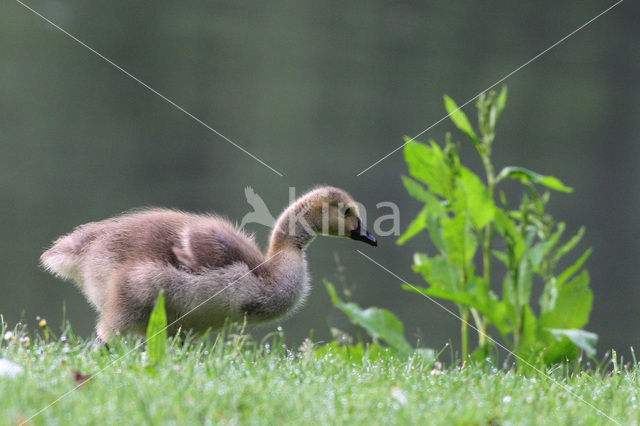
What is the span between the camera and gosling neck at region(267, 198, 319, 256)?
4664 millimetres

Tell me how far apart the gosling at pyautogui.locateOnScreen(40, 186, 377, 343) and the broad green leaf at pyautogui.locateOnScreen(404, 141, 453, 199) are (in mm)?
505

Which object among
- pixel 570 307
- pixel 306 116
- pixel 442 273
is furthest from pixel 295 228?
pixel 306 116

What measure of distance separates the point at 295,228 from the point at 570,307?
5.04 ft

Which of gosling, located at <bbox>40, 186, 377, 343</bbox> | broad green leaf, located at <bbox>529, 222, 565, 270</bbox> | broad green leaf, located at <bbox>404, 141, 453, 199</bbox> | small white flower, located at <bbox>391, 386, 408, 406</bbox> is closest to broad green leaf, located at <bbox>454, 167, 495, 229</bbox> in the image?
broad green leaf, located at <bbox>404, 141, 453, 199</bbox>

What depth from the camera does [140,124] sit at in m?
14.1

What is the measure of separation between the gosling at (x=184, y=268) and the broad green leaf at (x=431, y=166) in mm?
505

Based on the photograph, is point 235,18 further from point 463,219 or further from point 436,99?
point 463,219

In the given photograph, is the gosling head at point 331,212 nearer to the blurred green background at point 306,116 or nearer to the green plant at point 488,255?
the green plant at point 488,255

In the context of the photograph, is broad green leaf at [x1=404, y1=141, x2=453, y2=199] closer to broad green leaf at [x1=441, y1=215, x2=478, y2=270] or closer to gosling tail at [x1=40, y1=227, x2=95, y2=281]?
broad green leaf at [x1=441, y1=215, x2=478, y2=270]

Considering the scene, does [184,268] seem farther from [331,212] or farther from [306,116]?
[306,116]

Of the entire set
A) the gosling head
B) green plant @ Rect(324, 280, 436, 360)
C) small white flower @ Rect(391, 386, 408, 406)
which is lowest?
green plant @ Rect(324, 280, 436, 360)

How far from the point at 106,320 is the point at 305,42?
1441 centimetres

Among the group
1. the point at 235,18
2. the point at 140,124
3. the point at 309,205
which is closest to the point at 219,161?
the point at 140,124

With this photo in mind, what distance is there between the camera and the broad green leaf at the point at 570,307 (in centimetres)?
476
